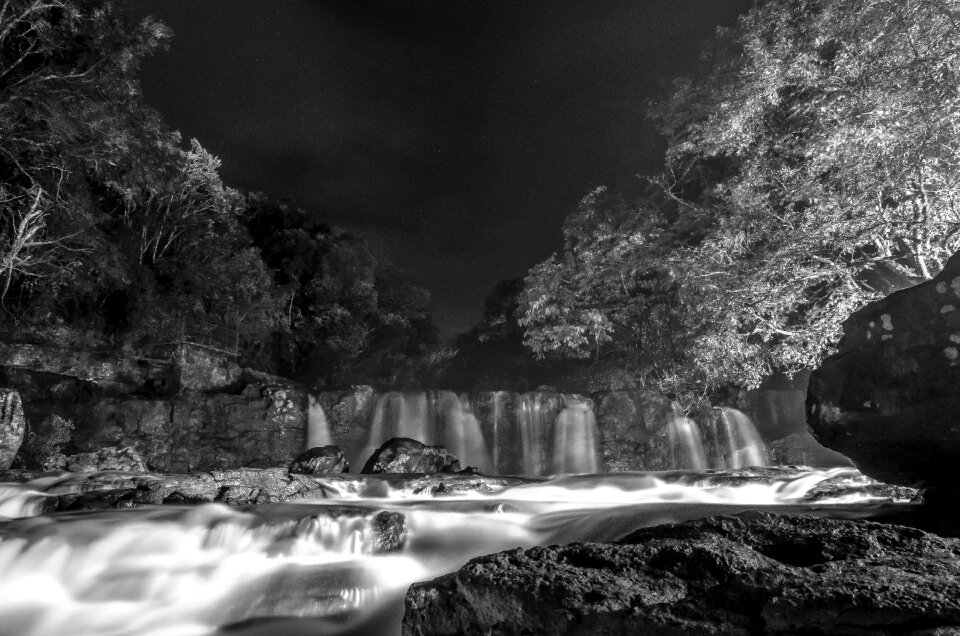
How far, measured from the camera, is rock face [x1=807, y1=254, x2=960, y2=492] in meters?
4.23

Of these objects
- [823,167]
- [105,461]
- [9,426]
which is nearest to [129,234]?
[9,426]

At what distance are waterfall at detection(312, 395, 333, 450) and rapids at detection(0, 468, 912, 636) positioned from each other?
10.6m

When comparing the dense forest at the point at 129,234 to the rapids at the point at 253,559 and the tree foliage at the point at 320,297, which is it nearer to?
the tree foliage at the point at 320,297

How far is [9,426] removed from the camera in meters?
11.3

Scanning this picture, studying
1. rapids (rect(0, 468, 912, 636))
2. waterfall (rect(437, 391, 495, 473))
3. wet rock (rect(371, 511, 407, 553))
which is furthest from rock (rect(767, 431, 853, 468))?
wet rock (rect(371, 511, 407, 553))

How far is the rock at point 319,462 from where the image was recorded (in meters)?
12.7

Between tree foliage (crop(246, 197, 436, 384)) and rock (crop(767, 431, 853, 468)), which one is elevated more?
tree foliage (crop(246, 197, 436, 384))

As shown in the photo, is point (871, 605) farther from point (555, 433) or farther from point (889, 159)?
point (555, 433)

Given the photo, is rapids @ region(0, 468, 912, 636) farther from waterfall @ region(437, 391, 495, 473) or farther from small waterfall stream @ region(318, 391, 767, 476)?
waterfall @ region(437, 391, 495, 473)

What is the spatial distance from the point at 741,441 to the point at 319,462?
14404 millimetres

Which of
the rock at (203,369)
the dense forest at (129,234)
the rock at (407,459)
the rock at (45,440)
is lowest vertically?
the rock at (407,459)

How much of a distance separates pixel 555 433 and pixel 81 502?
13779 millimetres

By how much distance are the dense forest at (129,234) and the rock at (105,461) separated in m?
4.47

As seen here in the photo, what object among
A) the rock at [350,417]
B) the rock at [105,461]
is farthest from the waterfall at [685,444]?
the rock at [105,461]
